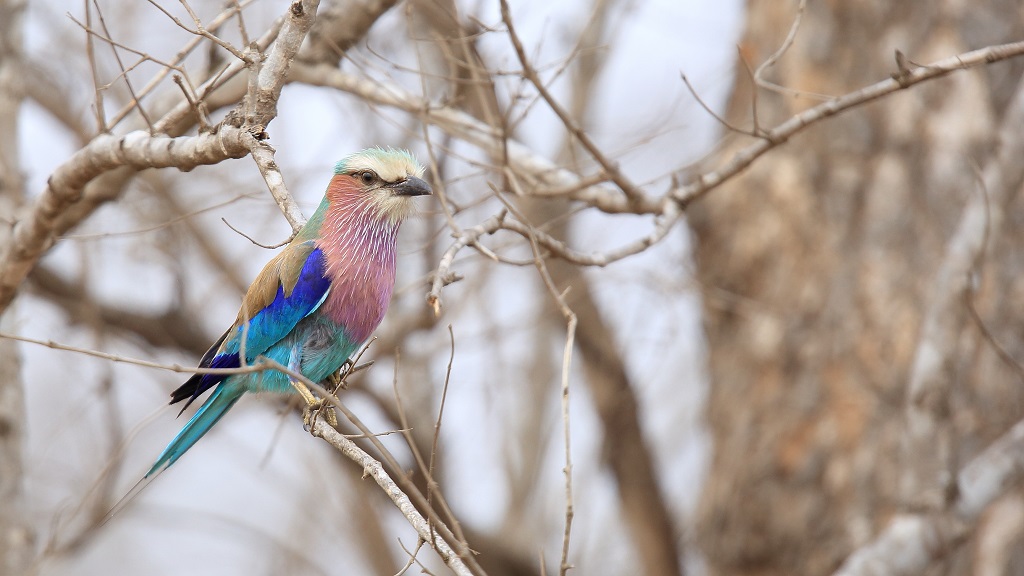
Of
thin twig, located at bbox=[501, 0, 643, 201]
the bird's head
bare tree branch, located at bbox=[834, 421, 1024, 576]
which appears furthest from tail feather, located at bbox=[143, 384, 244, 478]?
bare tree branch, located at bbox=[834, 421, 1024, 576]

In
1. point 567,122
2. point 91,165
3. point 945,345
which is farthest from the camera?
point 945,345

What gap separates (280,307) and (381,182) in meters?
0.65

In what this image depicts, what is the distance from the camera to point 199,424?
12.3ft

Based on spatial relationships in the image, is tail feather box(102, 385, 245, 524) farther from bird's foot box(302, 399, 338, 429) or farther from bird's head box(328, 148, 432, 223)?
bird's head box(328, 148, 432, 223)

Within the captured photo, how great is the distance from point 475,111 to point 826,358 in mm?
2562

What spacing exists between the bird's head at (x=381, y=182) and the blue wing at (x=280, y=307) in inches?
12.9

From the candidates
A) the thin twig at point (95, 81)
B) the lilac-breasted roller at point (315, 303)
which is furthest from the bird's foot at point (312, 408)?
the thin twig at point (95, 81)

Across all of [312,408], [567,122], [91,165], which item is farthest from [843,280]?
[91,165]

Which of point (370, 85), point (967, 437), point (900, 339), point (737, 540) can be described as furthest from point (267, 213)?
point (967, 437)

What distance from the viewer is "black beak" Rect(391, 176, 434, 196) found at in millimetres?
3826

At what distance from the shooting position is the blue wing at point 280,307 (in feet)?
11.9

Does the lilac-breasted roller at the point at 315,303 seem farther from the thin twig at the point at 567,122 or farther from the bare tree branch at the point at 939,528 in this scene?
the bare tree branch at the point at 939,528

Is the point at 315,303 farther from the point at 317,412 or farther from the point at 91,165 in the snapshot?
the point at 91,165

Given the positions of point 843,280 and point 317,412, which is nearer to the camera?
point 317,412
